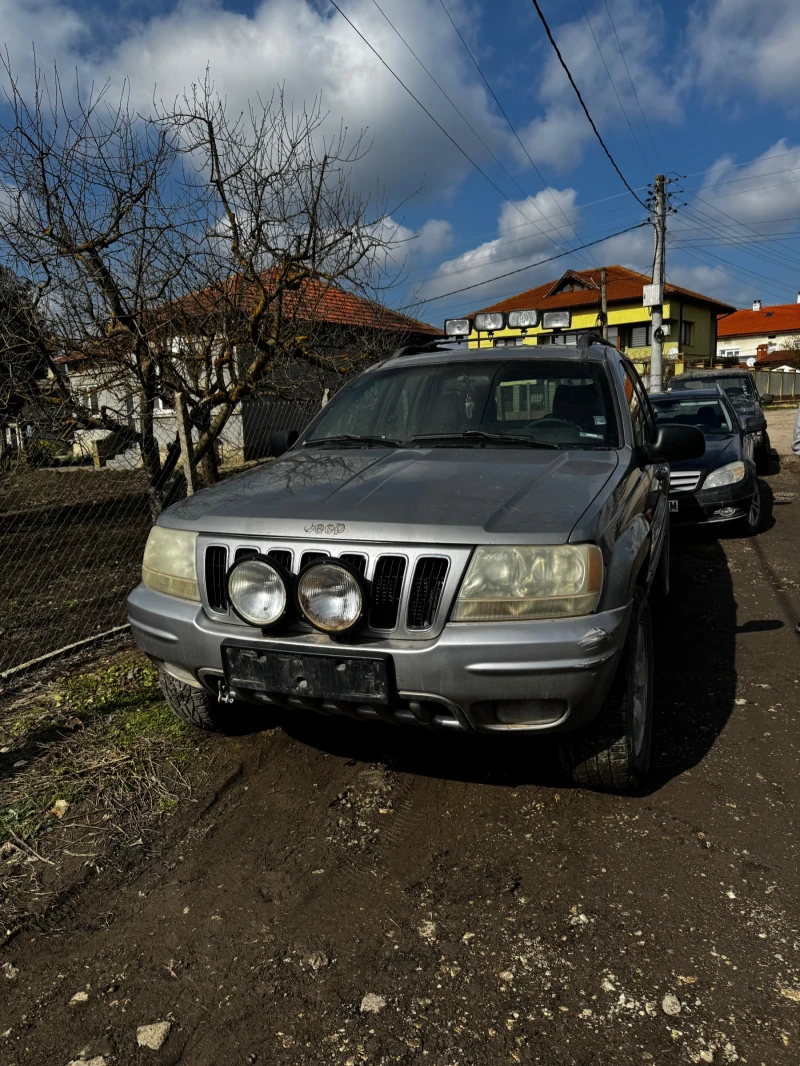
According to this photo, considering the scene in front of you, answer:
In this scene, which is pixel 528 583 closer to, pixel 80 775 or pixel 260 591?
pixel 260 591

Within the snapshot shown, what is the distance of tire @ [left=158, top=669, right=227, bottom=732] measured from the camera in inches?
132

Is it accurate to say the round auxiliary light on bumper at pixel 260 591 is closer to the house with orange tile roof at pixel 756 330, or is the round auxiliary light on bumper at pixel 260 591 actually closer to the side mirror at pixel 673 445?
the side mirror at pixel 673 445

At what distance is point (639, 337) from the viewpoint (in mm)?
46938

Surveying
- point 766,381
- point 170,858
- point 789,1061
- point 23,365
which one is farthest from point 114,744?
point 766,381

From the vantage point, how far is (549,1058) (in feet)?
6.10

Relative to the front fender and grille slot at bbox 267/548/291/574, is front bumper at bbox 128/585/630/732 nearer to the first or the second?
the front fender

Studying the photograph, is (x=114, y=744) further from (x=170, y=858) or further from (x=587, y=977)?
(x=587, y=977)

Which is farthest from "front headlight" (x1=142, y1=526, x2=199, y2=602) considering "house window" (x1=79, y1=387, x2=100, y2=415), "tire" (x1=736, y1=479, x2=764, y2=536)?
"tire" (x1=736, y1=479, x2=764, y2=536)

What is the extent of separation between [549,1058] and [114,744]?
245 centimetres

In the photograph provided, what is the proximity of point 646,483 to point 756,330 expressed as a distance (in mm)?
81643

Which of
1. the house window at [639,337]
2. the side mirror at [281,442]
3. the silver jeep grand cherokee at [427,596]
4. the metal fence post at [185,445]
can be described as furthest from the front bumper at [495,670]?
the house window at [639,337]

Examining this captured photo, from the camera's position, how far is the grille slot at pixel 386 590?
2.50 m

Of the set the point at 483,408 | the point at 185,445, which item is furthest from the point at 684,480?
the point at 185,445

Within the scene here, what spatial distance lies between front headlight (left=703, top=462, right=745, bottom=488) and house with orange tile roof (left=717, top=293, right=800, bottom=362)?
72.3 meters
